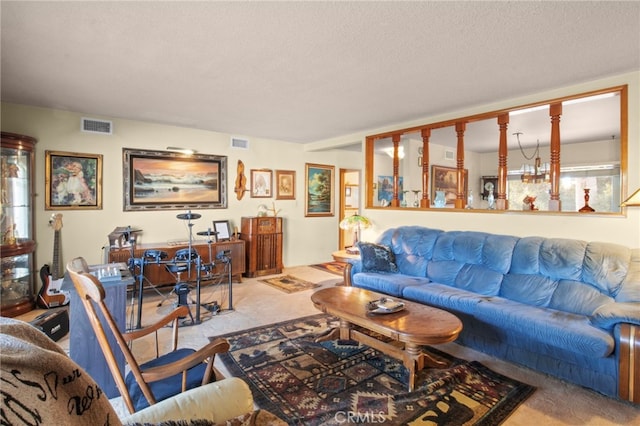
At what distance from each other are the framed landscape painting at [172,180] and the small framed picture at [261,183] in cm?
54

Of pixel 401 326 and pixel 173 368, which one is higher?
pixel 173 368

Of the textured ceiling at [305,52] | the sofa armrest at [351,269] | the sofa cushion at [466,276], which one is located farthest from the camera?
the sofa armrest at [351,269]

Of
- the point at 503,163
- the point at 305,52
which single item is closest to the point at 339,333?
the point at 305,52

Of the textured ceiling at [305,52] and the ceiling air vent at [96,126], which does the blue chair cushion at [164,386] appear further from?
the ceiling air vent at [96,126]

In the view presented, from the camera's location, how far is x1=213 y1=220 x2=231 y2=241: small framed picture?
538 cm

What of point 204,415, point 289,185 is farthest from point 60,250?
point 204,415

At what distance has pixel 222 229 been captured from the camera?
5449mm

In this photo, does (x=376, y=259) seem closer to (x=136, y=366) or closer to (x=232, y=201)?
(x=232, y=201)

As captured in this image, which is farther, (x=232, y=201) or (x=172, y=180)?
(x=232, y=201)

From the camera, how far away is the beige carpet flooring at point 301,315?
2.08m

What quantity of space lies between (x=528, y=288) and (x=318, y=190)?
4408 mm

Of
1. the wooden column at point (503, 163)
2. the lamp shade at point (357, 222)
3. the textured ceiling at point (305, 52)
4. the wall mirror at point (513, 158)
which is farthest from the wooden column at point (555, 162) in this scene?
the lamp shade at point (357, 222)

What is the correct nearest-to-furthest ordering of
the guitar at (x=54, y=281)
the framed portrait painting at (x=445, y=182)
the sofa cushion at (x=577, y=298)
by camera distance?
the sofa cushion at (x=577, y=298) < the guitar at (x=54, y=281) < the framed portrait painting at (x=445, y=182)

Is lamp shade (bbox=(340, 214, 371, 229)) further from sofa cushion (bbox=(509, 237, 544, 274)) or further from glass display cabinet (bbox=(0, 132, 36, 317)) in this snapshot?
glass display cabinet (bbox=(0, 132, 36, 317))
